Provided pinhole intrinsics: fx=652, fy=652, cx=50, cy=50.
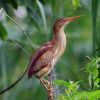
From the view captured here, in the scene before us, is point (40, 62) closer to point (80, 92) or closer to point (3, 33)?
point (80, 92)

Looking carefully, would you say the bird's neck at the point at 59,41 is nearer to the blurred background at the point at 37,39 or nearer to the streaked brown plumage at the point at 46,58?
the streaked brown plumage at the point at 46,58

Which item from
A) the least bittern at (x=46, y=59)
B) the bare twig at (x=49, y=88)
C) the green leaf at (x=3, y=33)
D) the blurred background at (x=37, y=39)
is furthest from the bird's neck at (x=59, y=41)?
the green leaf at (x=3, y=33)

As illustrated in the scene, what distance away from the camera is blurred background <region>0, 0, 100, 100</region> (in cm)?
296

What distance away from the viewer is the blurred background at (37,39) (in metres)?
2.96

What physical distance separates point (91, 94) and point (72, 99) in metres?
0.07

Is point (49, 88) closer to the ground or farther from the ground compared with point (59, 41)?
closer to the ground

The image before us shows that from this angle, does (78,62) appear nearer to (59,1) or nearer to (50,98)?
(59,1)

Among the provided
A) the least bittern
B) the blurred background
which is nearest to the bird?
the least bittern

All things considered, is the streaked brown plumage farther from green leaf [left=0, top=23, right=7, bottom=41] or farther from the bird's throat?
green leaf [left=0, top=23, right=7, bottom=41]

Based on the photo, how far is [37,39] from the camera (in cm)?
484

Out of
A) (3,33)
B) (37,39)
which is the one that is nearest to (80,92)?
(3,33)

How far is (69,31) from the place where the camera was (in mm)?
5203

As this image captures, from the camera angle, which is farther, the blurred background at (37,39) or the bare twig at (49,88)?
the blurred background at (37,39)

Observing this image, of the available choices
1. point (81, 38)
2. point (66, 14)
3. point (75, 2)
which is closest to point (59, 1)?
point (75, 2)
